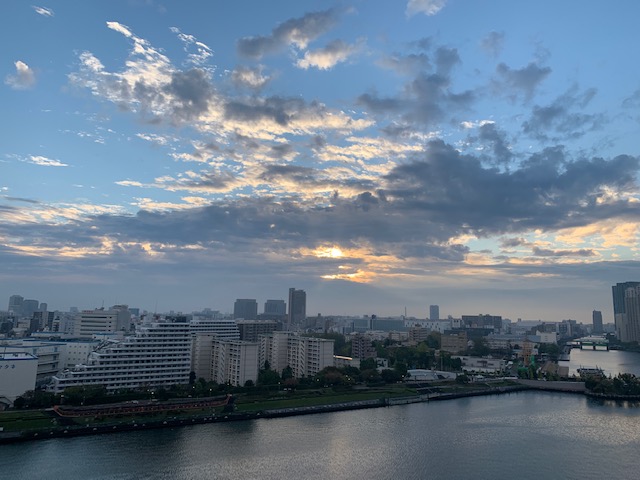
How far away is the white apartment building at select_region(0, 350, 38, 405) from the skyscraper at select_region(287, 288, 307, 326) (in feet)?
425

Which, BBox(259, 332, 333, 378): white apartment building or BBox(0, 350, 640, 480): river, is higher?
BBox(259, 332, 333, 378): white apartment building

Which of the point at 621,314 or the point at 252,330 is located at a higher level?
the point at 621,314

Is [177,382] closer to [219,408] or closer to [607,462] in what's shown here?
[219,408]

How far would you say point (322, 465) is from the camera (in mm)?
21641

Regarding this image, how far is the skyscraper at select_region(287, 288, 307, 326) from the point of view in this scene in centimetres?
16126

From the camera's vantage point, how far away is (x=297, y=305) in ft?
539

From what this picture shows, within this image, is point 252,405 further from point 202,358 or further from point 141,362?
point 202,358

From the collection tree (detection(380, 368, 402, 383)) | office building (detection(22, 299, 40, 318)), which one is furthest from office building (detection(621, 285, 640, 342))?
office building (detection(22, 299, 40, 318))

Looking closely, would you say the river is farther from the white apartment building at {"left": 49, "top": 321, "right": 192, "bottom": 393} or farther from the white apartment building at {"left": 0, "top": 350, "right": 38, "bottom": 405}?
the white apartment building at {"left": 49, "top": 321, "right": 192, "bottom": 393}

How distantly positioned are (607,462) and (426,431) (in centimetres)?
972

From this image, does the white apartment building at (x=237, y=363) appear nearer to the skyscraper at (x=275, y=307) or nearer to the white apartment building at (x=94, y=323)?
the white apartment building at (x=94, y=323)

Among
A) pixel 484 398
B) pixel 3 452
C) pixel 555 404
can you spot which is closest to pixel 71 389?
pixel 3 452

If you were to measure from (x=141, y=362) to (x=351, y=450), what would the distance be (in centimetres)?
1910

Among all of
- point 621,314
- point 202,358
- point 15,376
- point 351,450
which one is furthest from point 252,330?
point 621,314
